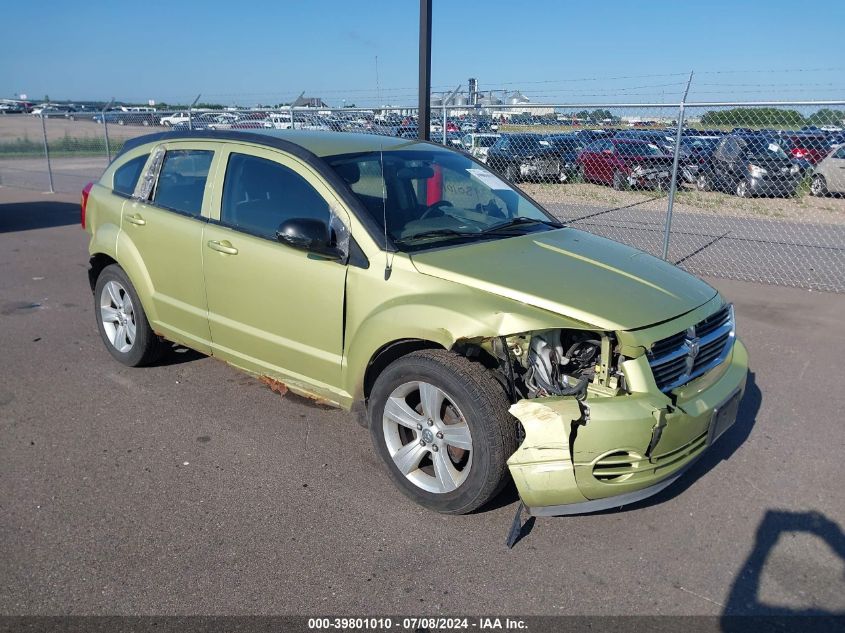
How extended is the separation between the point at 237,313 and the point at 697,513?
2.83 meters

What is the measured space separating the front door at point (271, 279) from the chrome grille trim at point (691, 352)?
1644 mm

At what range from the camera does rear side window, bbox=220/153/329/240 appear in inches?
158

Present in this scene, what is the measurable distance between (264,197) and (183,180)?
873 mm

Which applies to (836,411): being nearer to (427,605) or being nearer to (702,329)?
(702,329)

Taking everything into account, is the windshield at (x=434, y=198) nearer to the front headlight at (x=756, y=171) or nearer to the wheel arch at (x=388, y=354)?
the wheel arch at (x=388, y=354)

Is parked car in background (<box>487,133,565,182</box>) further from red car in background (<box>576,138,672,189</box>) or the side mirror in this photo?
the side mirror

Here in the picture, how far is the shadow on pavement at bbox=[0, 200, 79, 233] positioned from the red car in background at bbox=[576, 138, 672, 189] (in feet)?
29.9

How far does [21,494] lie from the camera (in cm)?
358

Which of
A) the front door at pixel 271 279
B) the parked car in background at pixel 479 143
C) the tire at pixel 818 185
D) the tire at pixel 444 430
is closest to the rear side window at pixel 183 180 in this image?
the front door at pixel 271 279

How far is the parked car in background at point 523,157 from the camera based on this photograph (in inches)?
438

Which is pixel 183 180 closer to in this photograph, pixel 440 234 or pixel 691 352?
pixel 440 234

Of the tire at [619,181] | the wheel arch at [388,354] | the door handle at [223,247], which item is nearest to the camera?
the wheel arch at [388,354]

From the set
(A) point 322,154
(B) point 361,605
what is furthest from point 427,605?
(A) point 322,154

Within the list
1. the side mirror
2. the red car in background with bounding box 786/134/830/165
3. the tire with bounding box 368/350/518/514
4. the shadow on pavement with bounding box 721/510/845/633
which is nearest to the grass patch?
the red car in background with bounding box 786/134/830/165
